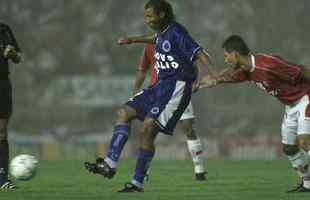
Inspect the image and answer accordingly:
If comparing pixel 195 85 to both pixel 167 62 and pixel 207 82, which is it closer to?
pixel 207 82

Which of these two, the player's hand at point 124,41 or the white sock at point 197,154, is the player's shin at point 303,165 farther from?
the white sock at point 197,154

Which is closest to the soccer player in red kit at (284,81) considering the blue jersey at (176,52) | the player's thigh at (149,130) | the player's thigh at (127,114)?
the blue jersey at (176,52)

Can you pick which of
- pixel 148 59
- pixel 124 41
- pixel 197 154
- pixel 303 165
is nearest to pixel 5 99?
pixel 124 41

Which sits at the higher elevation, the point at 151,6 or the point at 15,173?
the point at 151,6

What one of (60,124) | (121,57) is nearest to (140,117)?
(60,124)

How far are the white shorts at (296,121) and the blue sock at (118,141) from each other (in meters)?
2.13

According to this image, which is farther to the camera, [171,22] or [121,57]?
[121,57]

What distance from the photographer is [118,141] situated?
14.8m

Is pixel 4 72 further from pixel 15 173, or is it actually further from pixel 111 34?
pixel 111 34

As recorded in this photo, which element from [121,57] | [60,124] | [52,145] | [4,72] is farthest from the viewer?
[121,57]

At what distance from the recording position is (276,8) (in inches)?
2689

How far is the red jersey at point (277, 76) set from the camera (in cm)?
1504

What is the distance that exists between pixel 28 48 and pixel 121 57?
541cm

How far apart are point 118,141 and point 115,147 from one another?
0.08m
